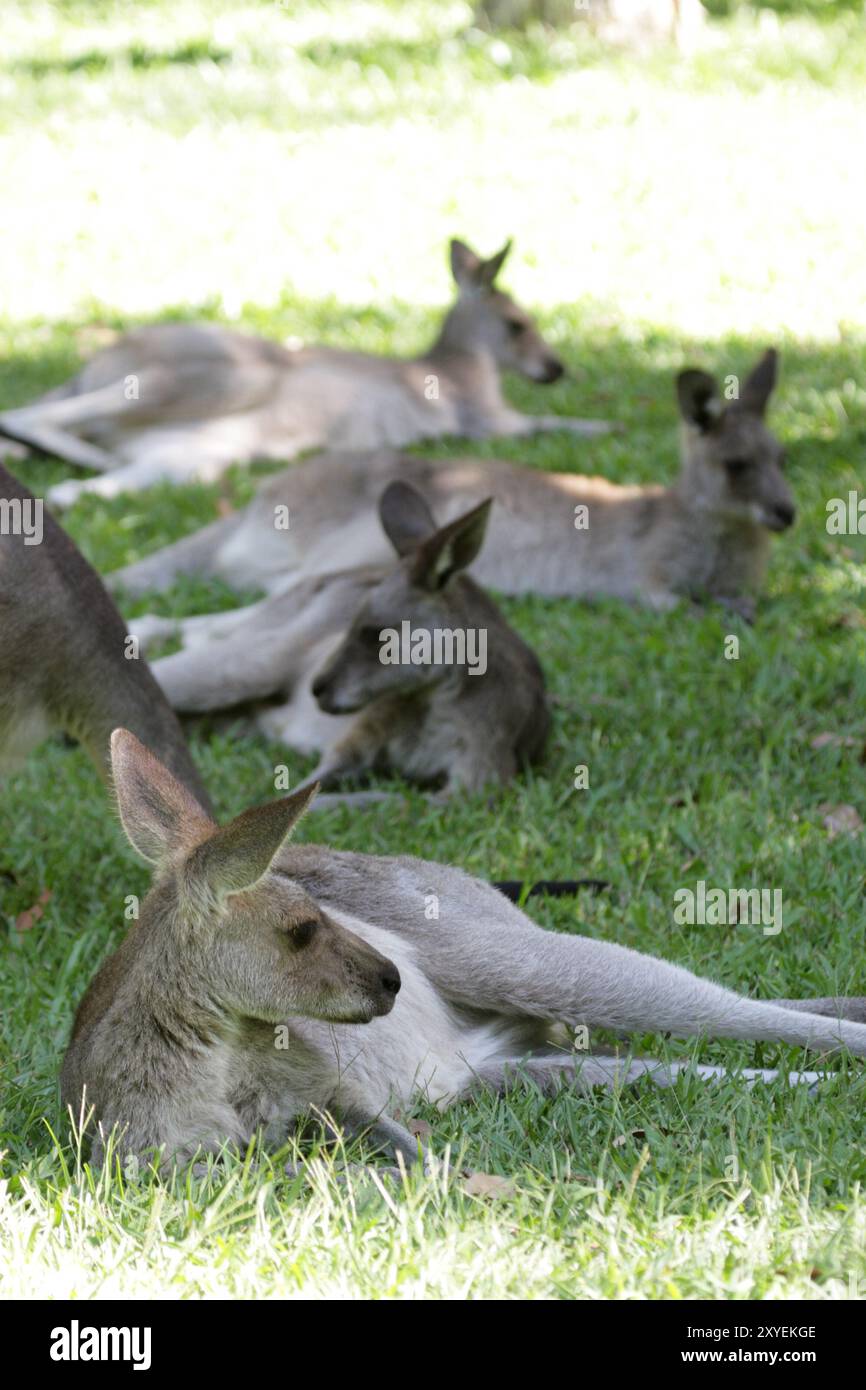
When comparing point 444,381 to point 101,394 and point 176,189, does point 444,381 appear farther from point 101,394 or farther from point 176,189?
point 176,189

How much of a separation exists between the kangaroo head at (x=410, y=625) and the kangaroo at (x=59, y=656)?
1.06 metres

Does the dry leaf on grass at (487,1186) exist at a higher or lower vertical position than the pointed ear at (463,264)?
lower

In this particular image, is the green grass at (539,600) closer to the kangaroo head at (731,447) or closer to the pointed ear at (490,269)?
the kangaroo head at (731,447)

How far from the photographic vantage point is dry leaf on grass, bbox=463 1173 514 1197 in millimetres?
2977

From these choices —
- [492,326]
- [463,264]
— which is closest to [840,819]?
[492,326]

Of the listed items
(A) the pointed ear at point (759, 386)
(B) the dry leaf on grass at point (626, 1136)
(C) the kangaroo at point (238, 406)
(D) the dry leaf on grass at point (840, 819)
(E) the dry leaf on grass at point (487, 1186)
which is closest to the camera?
(E) the dry leaf on grass at point (487, 1186)

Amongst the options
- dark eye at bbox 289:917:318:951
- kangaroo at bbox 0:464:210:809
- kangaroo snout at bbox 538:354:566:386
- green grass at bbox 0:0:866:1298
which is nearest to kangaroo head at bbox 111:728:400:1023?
dark eye at bbox 289:917:318:951

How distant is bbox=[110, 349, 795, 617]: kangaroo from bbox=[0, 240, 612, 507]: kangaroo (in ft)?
3.78

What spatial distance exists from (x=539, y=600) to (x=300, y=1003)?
4087 millimetres

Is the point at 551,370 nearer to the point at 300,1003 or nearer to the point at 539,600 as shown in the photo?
the point at 539,600

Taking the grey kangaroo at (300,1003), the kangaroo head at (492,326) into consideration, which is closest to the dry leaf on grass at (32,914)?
the grey kangaroo at (300,1003)

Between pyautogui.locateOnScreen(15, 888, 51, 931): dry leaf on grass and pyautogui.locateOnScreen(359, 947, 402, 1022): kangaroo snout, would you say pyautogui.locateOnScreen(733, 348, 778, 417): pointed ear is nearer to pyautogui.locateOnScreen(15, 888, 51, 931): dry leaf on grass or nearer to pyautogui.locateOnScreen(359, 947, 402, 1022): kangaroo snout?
pyautogui.locateOnScreen(15, 888, 51, 931): dry leaf on grass

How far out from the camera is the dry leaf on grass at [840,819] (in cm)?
483
